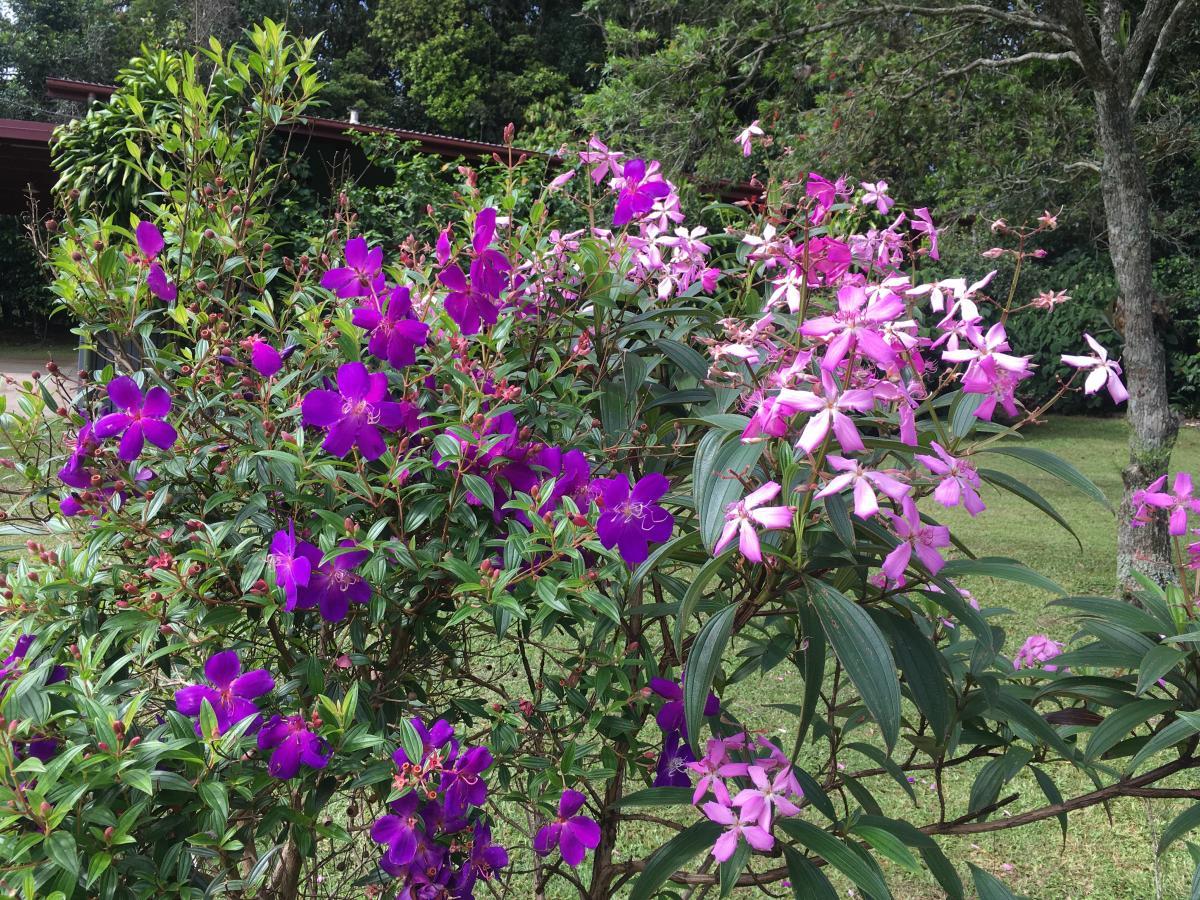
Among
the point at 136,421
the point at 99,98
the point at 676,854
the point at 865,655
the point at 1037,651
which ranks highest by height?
the point at 99,98

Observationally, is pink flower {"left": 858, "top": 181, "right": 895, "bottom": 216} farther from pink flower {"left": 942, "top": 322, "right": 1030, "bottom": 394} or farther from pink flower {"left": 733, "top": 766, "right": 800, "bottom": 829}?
pink flower {"left": 733, "top": 766, "right": 800, "bottom": 829}

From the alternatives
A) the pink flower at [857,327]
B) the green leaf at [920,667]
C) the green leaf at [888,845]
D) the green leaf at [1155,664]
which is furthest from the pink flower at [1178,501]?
the pink flower at [857,327]

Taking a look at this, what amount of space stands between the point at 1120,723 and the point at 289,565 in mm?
1034

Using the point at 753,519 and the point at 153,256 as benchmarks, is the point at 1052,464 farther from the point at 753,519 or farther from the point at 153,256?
the point at 153,256

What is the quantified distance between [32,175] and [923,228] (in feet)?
39.5

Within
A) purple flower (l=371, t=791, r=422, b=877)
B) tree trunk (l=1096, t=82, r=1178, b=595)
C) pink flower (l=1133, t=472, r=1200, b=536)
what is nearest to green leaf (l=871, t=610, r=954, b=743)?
pink flower (l=1133, t=472, r=1200, b=536)

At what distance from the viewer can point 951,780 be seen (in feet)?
10.8

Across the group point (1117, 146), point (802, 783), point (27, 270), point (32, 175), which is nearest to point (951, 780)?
point (802, 783)

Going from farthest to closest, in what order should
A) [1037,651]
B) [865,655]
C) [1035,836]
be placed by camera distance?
[1035,836] → [1037,651] → [865,655]

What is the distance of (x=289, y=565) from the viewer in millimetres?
1043

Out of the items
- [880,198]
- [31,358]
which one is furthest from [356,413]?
[31,358]

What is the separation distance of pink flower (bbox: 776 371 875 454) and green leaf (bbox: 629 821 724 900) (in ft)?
1.90

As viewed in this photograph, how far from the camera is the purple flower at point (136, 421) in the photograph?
1.09 meters

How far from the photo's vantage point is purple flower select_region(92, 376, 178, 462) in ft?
3.58
